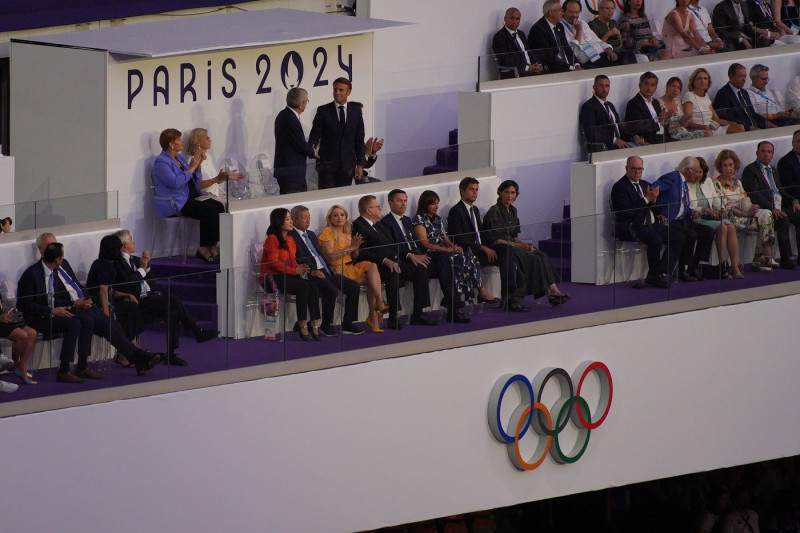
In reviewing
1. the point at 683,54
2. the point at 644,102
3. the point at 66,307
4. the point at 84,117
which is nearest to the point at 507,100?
the point at 644,102

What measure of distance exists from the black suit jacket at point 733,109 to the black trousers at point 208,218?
15.1ft

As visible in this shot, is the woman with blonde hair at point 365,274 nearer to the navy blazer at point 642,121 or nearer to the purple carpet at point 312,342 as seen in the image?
the purple carpet at point 312,342

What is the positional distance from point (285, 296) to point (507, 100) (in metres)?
4.22

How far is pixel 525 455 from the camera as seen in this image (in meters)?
12.3

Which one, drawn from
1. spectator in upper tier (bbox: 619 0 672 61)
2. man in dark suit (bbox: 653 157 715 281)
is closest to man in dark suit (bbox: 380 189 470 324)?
man in dark suit (bbox: 653 157 715 281)

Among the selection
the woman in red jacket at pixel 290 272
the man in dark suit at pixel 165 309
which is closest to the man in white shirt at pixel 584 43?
the woman in red jacket at pixel 290 272

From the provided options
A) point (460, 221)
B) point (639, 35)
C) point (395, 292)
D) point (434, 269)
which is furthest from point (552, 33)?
point (395, 292)

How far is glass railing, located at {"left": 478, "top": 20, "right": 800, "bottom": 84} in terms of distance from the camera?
1542cm

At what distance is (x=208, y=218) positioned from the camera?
13.0m

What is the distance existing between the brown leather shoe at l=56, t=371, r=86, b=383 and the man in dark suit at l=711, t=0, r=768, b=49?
8.21 meters

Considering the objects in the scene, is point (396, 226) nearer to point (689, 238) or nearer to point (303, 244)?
point (303, 244)

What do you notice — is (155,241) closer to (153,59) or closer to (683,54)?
(153,59)

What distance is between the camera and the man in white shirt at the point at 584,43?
15.9 meters

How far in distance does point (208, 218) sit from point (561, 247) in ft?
8.12
